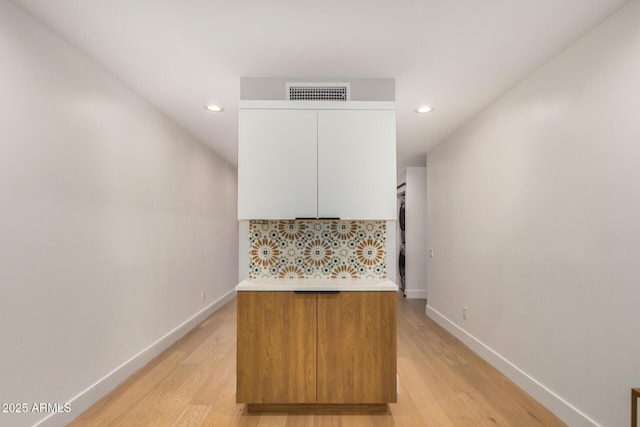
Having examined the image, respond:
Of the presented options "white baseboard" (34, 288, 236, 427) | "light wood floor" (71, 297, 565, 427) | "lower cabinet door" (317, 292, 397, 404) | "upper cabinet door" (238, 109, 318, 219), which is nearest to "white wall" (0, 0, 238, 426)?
"white baseboard" (34, 288, 236, 427)

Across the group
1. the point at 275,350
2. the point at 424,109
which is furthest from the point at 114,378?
the point at 424,109

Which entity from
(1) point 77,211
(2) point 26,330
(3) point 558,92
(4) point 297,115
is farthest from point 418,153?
(2) point 26,330

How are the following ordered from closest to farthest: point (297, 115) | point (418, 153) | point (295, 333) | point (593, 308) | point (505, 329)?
point (593, 308) < point (295, 333) < point (297, 115) < point (505, 329) < point (418, 153)

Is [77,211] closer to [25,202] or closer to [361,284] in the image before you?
[25,202]

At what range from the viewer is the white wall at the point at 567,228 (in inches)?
69.3

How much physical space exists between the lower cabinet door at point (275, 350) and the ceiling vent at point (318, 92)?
1.55 meters

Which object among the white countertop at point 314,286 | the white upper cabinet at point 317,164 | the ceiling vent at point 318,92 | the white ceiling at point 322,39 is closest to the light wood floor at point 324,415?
the white countertop at point 314,286

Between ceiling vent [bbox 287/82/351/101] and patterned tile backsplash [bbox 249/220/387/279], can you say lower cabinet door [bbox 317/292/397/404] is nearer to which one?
patterned tile backsplash [bbox 249/220/387/279]

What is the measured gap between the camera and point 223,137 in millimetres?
4211

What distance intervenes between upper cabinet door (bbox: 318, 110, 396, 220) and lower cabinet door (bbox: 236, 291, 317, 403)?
0.74 metres

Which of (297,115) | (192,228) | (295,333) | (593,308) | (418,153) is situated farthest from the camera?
(418,153)

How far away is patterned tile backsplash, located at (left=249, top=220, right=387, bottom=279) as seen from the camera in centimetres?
266

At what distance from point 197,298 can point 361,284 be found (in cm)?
286

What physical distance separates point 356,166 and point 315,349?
1.34 meters
